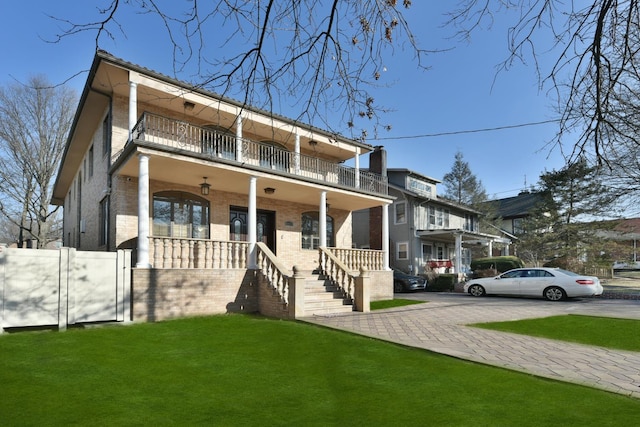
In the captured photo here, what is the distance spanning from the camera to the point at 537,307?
13492 mm

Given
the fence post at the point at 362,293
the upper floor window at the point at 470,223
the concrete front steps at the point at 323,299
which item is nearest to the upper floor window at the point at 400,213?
the upper floor window at the point at 470,223

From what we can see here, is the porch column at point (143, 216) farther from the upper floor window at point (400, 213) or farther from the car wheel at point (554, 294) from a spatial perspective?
the upper floor window at point (400, 213)

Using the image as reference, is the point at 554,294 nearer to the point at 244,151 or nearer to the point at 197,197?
the point at 244,151

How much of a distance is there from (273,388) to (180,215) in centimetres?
983

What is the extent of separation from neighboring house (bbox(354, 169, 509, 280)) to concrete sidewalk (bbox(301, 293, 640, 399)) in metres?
14.3

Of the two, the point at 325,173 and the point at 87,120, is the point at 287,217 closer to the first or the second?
the point at 325,173

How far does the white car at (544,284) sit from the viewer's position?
15672 millimetres

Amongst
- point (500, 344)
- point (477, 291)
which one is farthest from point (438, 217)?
point (500, 344)

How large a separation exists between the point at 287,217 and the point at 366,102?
1253 cm

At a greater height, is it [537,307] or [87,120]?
[87,120]

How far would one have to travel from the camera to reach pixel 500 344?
23.7 feet

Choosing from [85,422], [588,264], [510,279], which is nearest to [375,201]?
[510,279]

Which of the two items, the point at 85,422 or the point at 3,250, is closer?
the point at 85,422

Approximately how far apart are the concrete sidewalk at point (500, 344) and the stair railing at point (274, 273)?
4.19 ft
